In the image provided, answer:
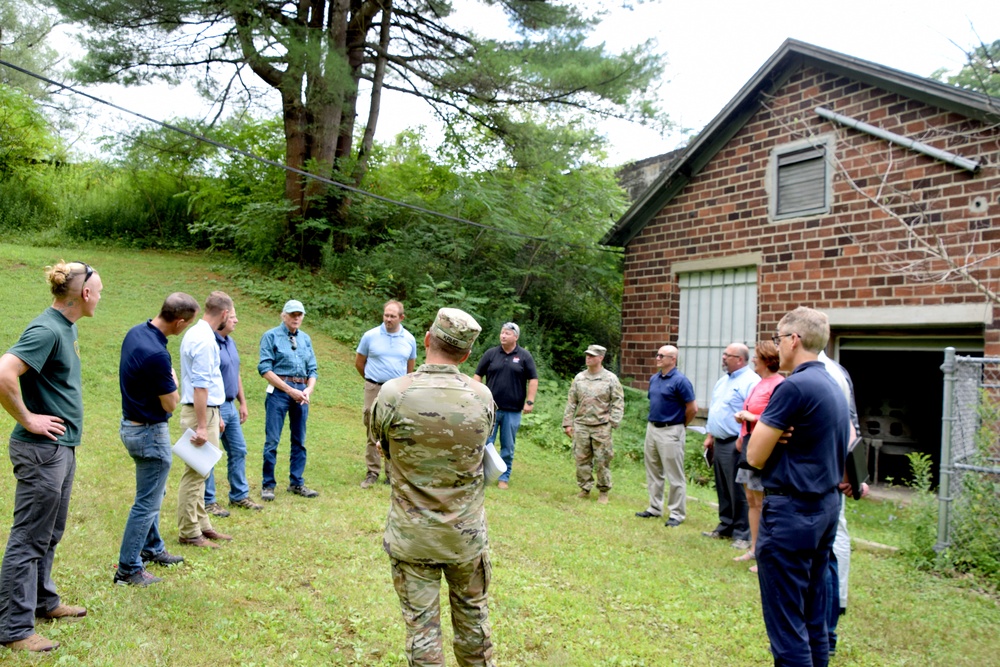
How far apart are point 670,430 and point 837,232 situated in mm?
4510

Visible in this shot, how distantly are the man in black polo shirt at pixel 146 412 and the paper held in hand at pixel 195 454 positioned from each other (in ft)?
1.38

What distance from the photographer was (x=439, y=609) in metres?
3.20

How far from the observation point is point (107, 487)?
21.5 feet

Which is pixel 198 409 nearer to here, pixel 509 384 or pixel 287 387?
pixel 287 387

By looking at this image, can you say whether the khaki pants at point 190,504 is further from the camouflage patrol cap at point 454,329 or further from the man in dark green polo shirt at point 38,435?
the camouflage patrol cap at point 454,329

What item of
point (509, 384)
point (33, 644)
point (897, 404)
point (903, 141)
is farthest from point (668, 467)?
point (897, 404)

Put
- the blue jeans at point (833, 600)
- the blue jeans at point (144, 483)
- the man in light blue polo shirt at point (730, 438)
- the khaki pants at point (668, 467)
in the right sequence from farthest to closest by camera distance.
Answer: the khaki pants at point (668, 467) → the man in light blue polo shirt at point (730, 438) → the blue jeans at point (144, 483) → the blue jeans at point (833, 600)

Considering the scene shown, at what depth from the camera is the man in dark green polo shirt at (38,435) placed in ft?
11.3

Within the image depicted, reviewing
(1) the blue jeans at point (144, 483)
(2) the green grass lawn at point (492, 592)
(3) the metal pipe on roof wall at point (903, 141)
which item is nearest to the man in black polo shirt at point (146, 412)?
(1) the blue jeans at point (144, 483)

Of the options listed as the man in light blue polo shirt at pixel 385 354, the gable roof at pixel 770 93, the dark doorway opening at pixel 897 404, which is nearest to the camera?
the man in light blue polo shirt at pixel 385 354

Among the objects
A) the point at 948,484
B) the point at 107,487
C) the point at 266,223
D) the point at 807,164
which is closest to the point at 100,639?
the point at 107,487

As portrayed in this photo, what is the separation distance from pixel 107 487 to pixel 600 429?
5012mm

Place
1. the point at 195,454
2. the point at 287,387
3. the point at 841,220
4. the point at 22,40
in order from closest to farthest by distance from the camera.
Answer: the point at 195,454
the point at 287,387
the point at 841,220
the point at 22,40

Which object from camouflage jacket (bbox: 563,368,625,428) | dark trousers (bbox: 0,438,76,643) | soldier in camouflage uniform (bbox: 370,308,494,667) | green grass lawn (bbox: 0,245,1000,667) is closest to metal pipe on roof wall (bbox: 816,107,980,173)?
green grass lawn (bbox: 0,245,1000,667)
